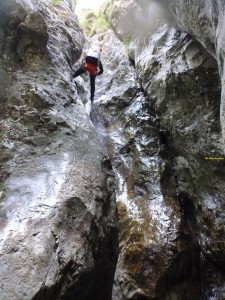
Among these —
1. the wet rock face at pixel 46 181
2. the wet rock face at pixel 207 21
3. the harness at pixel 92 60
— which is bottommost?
the wet rock face at pixel 46 181

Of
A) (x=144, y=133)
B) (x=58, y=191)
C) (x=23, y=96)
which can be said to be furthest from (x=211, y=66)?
(x=58, y=191)

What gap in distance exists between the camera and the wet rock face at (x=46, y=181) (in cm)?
418

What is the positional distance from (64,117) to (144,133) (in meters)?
3.45

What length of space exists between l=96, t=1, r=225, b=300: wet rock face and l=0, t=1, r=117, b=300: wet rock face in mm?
1417

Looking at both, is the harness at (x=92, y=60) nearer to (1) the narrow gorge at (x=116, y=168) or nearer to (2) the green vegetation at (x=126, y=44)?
(1) the narrow gorge at (x=116, y=168)

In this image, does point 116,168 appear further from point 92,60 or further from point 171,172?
point 92,60

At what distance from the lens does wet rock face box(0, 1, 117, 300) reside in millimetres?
4180

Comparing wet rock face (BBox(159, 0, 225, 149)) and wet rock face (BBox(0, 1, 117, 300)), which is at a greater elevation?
wet rock face (BBox(159, 0, 225, 149))

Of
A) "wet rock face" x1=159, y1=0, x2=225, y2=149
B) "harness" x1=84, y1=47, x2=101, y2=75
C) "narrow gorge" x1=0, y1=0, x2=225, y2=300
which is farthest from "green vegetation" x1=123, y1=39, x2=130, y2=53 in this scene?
"wet rock face" x1=159, y1=0, x2=225, y2=149

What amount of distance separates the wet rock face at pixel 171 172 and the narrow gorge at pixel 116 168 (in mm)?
29

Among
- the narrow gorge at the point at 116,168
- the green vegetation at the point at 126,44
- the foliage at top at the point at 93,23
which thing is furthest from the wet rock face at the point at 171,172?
the foliage at top at the point at 93,23

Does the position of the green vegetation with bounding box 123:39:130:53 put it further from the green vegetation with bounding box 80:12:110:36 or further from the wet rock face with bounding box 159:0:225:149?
the wet rock face with bounding box 159:0:225:149

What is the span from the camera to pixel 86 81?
13461mm

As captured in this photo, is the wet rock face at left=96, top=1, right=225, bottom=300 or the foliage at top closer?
the wet rock face at left=96, top=1, right=225, bottom=300
